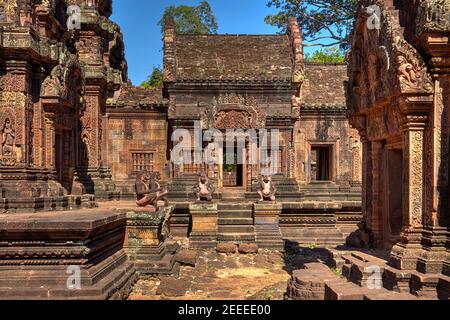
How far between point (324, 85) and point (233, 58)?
15.3ft

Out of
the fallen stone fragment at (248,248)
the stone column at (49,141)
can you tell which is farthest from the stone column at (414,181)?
the stone column at (49,141)

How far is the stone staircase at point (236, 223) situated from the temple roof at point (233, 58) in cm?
572

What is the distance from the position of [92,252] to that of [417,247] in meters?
5.17

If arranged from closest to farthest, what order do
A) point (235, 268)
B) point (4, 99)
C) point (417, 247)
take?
point (417, 247)
point (4, 99)
point (235, 268)

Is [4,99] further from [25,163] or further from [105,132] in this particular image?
[105,132]

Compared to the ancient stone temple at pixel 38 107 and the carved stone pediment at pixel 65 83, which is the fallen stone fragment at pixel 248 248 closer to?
the ancient stone temple at pixel 38 107

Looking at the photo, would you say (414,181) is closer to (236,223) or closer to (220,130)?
→ (236,223)

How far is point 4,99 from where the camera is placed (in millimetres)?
10672

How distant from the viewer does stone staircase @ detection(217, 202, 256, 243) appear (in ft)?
47.3

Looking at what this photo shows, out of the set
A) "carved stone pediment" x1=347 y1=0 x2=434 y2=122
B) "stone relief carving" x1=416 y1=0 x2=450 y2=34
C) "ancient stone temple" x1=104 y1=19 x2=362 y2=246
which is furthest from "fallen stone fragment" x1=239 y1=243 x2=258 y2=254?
"stone relief carving" x1=416 y1=0 x2=450 y2=34

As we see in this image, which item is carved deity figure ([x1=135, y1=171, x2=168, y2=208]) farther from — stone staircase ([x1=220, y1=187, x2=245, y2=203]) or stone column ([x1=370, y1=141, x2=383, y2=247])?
stone staircase ([x1=220, y1=187, x2=245, y2=203])

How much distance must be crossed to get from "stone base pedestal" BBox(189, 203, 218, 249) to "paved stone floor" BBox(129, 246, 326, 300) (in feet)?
3.12

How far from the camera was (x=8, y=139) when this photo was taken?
10.7 meters
